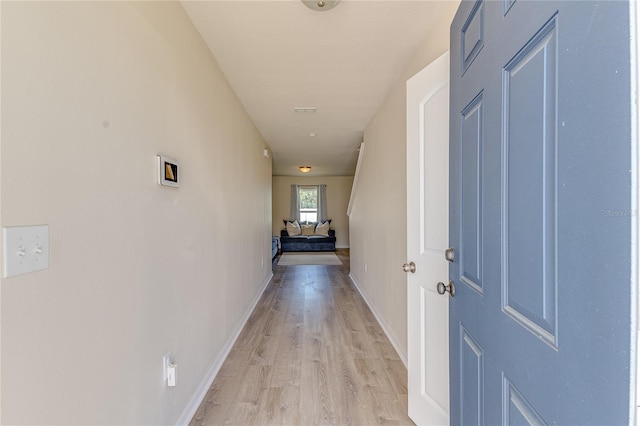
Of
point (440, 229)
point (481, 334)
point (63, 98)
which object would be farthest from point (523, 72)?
point (63, 98)

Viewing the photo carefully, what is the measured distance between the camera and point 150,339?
127 centimetres

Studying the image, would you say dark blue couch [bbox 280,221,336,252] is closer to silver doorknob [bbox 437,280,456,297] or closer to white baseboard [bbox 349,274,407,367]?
white baseboard [bbox 349,274,407,367]

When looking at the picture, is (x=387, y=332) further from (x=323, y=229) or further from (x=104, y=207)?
(x=323, y=229)

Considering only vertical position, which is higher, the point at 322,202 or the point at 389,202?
the point at 322,202

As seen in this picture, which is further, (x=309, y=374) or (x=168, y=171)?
(x=309, y=374)

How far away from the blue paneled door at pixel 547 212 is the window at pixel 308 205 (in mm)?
9092

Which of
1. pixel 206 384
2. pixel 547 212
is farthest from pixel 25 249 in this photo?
pixel 206 384

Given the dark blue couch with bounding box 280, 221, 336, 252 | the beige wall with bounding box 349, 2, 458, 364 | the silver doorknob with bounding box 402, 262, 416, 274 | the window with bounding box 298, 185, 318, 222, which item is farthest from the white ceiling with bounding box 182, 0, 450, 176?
the window with bounding box 298, 185, 318, 222

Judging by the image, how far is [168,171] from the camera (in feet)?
4.62

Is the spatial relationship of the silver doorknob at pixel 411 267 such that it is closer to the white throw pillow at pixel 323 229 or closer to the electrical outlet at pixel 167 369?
the electrical outlet at pixel 167 369

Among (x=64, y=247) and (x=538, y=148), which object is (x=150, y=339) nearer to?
(x=64, y=247)

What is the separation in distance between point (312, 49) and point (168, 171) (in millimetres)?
1272

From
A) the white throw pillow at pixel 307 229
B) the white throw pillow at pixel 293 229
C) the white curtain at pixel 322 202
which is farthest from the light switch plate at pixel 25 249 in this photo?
the white curtain at pixel 322 202

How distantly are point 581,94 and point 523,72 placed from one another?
0.72 feet
